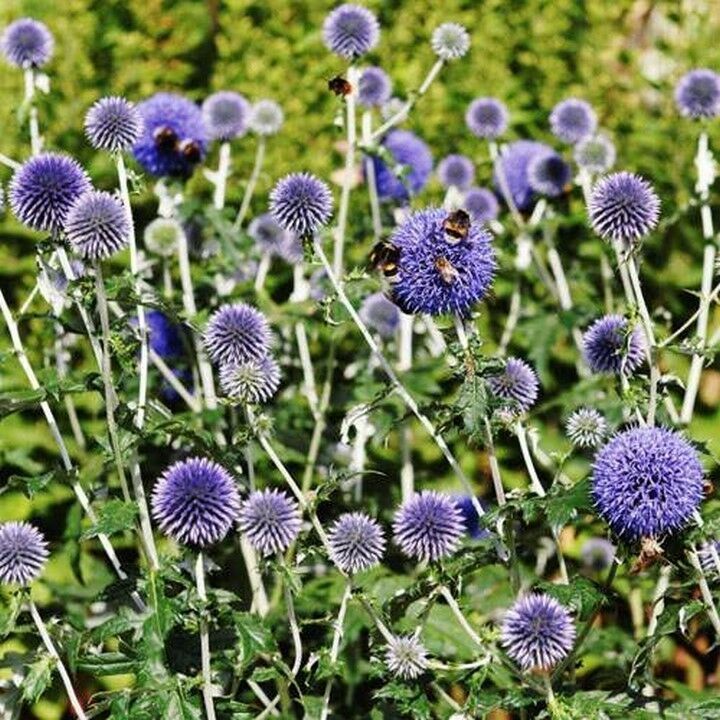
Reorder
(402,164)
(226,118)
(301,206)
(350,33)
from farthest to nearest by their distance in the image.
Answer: (402,164)
(226,118)
(350,33)
(301,206)

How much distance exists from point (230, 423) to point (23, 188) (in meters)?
1.18

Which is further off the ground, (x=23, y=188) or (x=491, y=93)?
(x=491, y=93)

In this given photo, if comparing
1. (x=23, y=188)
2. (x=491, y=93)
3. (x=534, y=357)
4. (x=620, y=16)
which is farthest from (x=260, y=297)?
(x=620, y=16)

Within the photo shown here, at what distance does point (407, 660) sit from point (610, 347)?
92 centimetres

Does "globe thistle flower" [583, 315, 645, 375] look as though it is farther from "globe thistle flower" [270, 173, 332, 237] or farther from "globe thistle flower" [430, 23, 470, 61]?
"globe thistle flower" [430, 23, 470, 61]

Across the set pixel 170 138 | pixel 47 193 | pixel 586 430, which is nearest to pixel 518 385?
pixel 586 430

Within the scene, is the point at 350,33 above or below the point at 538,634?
above

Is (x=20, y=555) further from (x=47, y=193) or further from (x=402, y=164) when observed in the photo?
(x=402, y=164)

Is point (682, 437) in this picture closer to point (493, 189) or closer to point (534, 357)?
point (534, 357)

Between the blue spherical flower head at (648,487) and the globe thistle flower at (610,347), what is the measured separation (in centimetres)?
43

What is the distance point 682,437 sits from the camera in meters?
2.68

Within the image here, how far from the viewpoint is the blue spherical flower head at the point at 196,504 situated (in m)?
2.61

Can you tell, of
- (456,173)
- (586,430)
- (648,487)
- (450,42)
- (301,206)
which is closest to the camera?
(648,487)

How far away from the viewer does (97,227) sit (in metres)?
2.78
